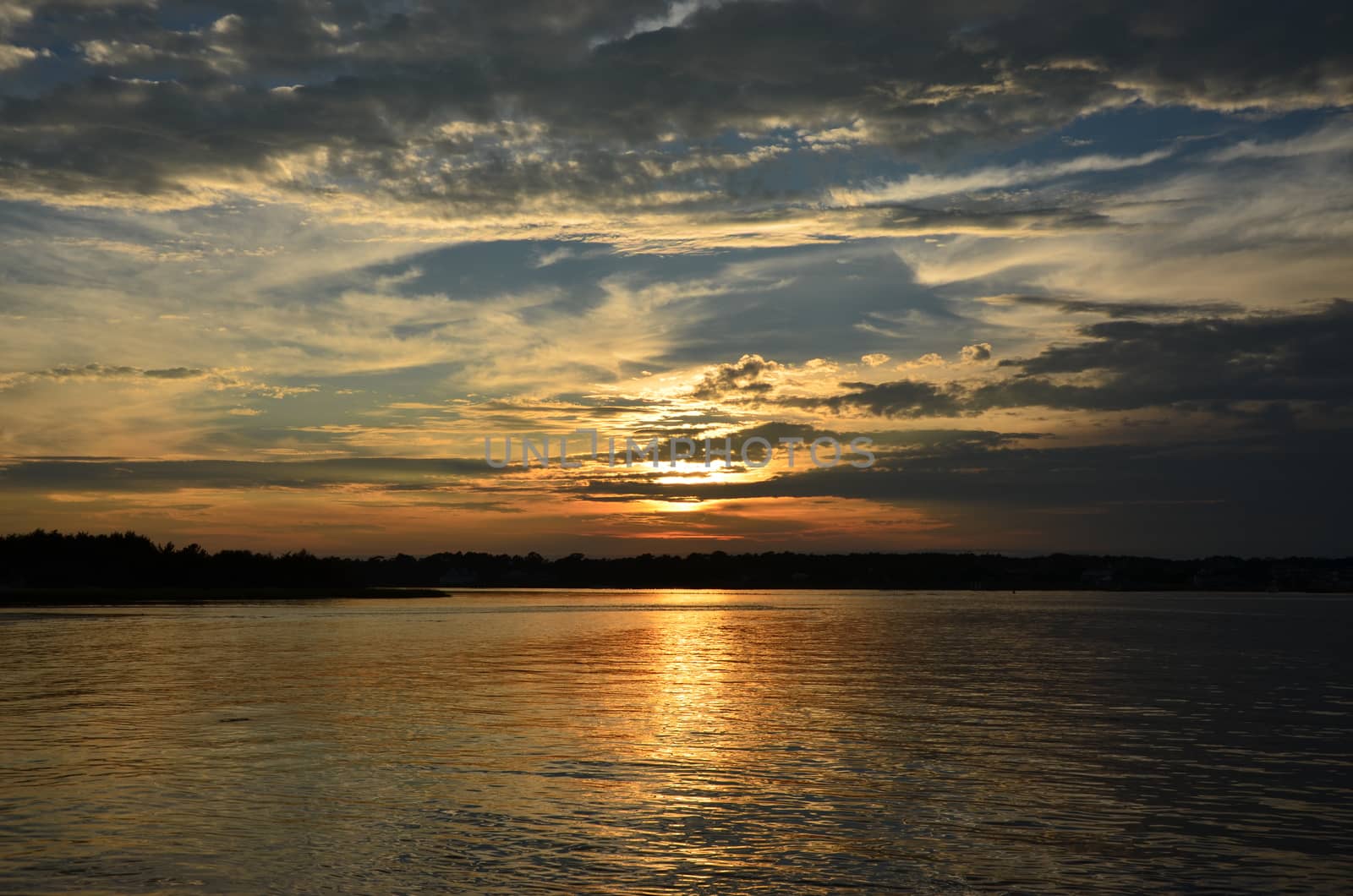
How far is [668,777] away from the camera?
86.0 ft

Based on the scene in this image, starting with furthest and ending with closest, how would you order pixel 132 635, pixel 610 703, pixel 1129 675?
pixel 132 635 < pixel 1129 675 < pixel 610 703

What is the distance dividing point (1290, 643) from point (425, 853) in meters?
82.0

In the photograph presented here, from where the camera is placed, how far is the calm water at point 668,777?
18062 millimetres

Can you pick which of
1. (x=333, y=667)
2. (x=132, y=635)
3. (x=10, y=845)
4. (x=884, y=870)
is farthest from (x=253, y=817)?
(x=132, y=635)

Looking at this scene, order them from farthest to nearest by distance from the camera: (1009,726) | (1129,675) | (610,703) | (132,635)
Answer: (132,635)
(1129,675)
(610,703)
(1009,726)

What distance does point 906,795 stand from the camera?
24.2m

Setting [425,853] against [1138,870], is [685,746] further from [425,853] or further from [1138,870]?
[1138,870]

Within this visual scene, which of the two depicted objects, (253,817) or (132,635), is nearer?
(253,817)

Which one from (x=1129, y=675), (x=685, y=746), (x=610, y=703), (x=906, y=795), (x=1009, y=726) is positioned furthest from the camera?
(x=1129, y=675)

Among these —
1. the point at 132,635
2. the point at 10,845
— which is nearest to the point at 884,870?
the point at 10,845

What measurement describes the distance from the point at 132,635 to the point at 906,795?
72019 mm

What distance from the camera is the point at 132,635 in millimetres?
80938

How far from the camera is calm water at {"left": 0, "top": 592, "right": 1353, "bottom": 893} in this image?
18062mm

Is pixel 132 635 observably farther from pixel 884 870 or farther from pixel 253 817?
pixel 884 870
